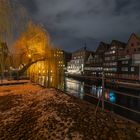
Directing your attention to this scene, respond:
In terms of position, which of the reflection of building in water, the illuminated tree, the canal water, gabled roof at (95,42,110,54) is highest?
gabled roof at (95,42,110,54)

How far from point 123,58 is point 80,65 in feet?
92.8

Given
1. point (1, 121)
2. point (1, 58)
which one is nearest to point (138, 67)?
point (1, 58)

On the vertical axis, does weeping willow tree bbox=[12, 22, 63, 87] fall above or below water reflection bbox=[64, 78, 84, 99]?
above

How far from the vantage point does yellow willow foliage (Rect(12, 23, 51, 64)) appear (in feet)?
51.0

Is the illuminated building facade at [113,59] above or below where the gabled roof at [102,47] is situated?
A: below

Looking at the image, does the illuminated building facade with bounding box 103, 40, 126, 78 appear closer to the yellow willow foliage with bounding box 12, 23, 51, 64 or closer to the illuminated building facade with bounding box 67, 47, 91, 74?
the illuminated building facade with bounding box 67, 47, 91, 74

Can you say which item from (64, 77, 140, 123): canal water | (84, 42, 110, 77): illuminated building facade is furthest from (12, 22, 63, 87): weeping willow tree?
(84, 42, 110, 77): illuminated building facade

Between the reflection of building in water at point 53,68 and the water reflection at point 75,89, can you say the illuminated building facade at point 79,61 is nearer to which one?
the water reflection at point 75,89

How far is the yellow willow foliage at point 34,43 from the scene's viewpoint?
1554 centimetres

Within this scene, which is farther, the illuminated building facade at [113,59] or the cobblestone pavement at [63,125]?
the illuminated building facade at [113,59]

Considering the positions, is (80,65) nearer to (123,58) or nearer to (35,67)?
(123,58)

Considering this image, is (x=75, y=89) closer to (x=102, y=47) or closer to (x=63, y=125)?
(x=63, y=125)

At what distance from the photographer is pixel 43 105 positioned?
5.62m

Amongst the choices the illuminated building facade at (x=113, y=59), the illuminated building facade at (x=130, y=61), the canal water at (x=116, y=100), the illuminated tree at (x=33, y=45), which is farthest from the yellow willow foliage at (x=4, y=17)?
the illuminated building facade at (x=113, y=59)
